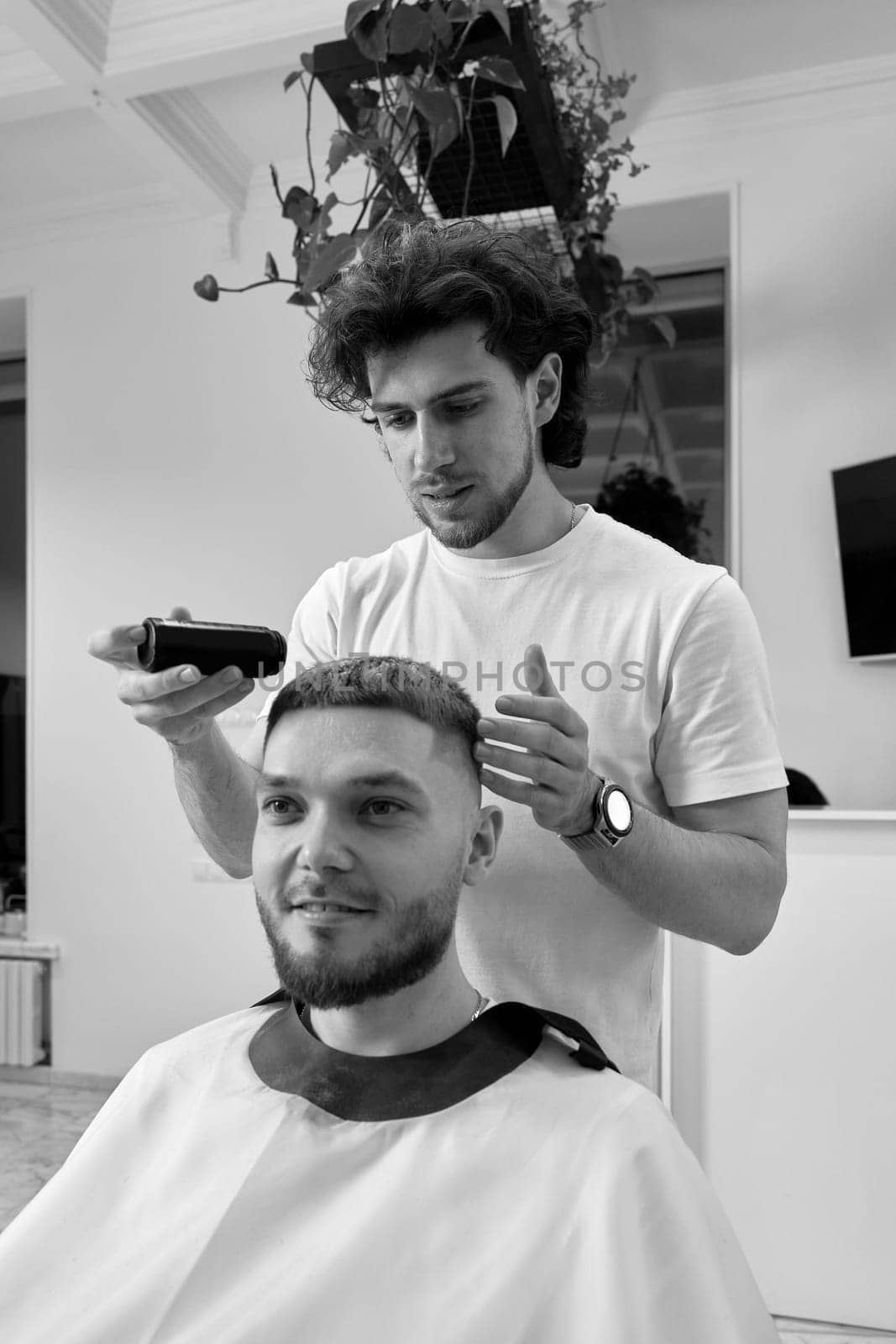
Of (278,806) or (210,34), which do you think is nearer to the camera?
(278,806)

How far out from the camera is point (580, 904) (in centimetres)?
129

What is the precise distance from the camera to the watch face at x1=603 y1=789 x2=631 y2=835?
3.58ft

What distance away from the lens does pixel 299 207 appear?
2.70m

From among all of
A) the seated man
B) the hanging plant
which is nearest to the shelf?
the hanging plant

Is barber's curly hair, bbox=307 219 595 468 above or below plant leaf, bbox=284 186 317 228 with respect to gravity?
below

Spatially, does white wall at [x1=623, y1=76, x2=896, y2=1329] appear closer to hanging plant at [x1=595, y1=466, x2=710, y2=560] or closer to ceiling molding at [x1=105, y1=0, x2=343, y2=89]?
hanging plant at [x1=595, y1=466, x2=710, y2=560]

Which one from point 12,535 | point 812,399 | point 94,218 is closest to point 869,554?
point 812,399

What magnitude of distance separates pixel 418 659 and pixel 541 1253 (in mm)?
680

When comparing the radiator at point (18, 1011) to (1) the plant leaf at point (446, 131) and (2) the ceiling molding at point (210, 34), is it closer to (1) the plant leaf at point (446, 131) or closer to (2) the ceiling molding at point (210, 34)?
(2) the ceiling molding at point (210, 34)

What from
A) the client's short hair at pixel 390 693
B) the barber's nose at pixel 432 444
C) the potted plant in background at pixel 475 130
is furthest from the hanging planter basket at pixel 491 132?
the client's short hair at pixel 390 693

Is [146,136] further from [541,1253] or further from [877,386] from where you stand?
[541,1253]

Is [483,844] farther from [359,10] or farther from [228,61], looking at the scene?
[228,61]

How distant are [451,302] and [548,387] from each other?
0.21 meters

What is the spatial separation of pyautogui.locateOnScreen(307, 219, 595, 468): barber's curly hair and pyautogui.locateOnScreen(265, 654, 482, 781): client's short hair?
37 cm
